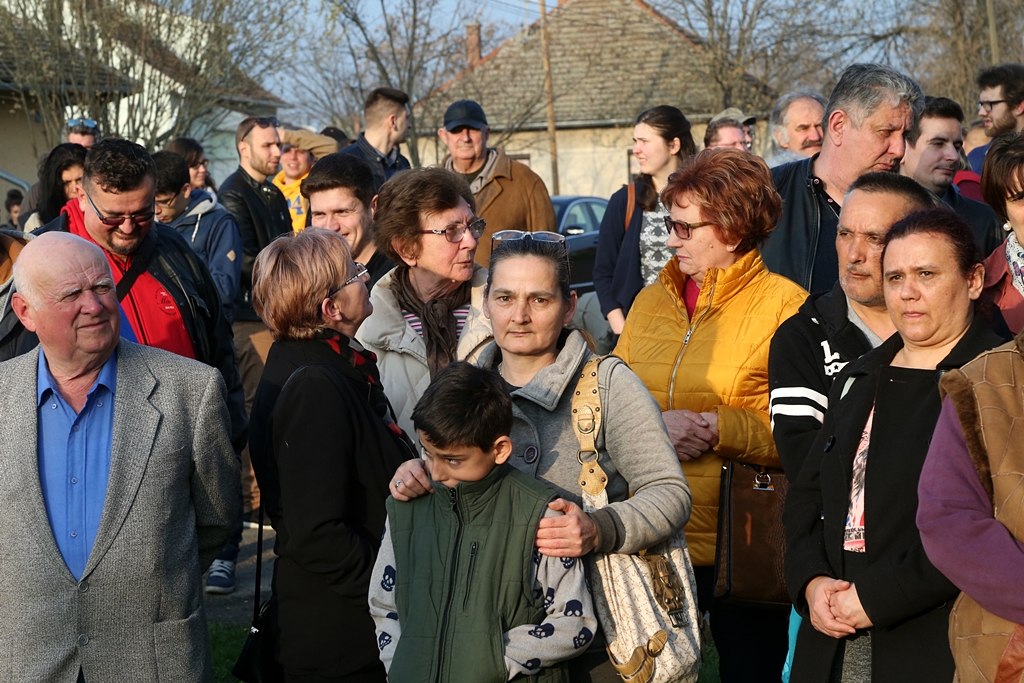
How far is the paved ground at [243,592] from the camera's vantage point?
5.93 m

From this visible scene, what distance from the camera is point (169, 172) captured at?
21.5ft

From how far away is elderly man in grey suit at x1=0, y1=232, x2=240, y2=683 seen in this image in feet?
10.1

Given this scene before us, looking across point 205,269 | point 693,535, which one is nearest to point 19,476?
point 205,269

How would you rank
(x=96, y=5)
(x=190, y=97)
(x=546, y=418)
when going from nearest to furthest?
(x=546, y=418) < (x=96, y=5) < (x=190, y=97)

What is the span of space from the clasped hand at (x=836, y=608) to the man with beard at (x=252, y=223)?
5.07m

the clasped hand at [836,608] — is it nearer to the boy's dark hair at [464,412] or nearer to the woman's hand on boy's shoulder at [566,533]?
the woman's hand on boy's shoulder at [566,533]

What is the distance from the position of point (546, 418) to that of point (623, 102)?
2986 cm

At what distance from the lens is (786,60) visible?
26.4 metres

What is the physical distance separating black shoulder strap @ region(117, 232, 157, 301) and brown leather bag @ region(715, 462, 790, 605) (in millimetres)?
2692

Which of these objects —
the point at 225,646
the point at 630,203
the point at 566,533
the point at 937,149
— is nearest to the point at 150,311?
the point at 225,646

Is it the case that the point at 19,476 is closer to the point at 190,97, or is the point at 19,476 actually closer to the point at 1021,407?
the point at 1021,407

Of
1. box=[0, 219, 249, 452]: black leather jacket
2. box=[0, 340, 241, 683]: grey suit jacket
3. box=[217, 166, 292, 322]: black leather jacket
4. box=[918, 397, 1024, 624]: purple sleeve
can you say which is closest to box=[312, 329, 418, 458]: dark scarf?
box=[0, 340, 241, 683]: grey suit jacket

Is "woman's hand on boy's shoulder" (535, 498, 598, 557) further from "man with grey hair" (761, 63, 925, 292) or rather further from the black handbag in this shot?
"man with grey hair" (761, 63, 925, 292)

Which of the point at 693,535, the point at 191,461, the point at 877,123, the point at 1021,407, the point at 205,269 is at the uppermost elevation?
the point at 877,123
